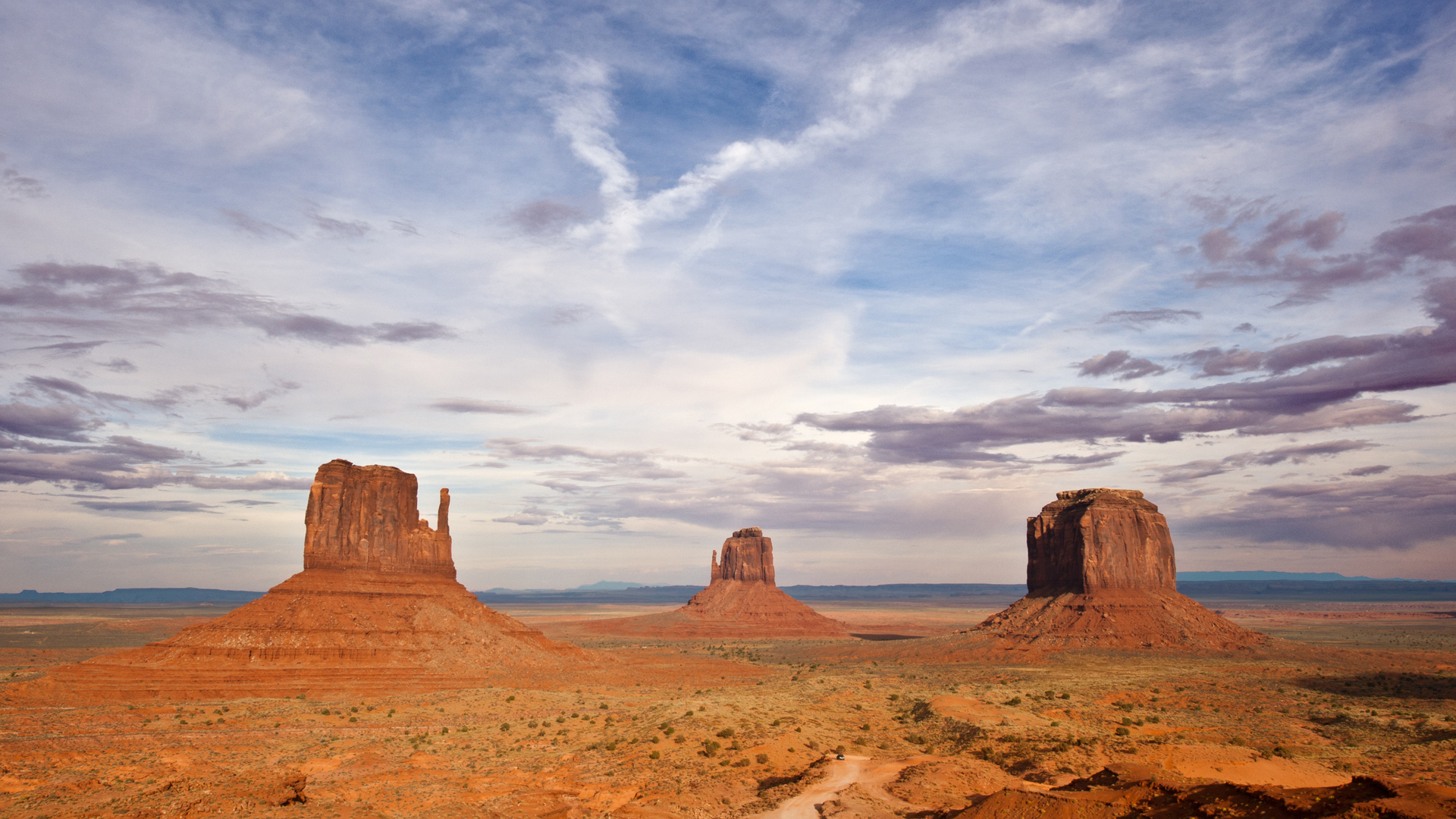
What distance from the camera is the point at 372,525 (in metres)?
74.2

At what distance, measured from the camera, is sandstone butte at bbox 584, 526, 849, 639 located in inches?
5837

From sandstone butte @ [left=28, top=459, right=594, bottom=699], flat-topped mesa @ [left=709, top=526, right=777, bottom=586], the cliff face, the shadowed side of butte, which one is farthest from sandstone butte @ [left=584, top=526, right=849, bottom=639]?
sandstone butte @ [left=28, top=459, right=594, bottom=699]

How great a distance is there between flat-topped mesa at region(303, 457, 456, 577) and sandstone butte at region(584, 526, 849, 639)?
2973 inches

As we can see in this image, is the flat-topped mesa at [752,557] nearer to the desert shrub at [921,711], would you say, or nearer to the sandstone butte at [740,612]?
the sandstone butte at [740,612]

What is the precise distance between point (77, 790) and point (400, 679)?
31181 mm

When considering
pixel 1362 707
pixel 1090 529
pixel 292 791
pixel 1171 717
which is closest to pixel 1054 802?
pixel 292 791

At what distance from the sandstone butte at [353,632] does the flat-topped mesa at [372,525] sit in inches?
3.8

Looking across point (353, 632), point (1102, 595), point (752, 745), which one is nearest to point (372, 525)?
point (353, 632)

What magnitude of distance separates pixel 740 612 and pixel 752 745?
123 metres

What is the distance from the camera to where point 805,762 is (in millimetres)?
36500

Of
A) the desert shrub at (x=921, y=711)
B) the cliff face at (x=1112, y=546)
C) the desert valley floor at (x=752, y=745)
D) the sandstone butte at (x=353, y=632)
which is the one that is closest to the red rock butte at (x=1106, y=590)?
the cliff face at (x=1112, y=546)

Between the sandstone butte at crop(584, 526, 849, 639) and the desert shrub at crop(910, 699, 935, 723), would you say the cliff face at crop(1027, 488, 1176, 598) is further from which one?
the desert shrub at crop(910, 699, 935, 723)

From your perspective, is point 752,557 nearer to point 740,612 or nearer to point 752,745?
point 740,612

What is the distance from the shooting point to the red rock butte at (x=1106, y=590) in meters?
88.7
